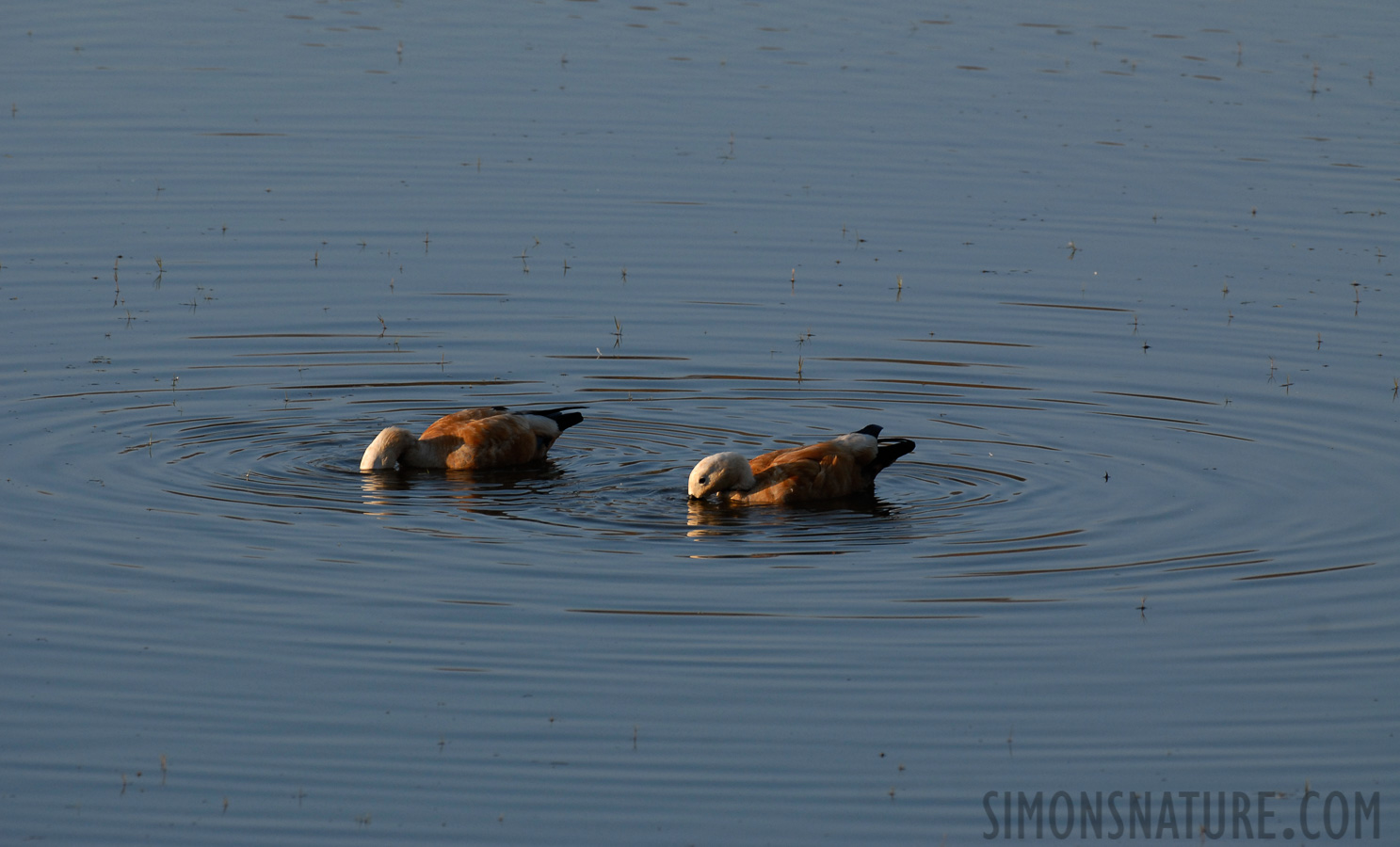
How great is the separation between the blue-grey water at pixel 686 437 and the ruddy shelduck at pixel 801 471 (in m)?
0.23

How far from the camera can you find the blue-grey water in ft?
30.8

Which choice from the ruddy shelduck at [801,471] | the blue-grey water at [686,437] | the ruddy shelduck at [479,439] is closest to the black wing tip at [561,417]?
the ruddy shelduck at [479,439]

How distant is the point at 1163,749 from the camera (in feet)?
31.7

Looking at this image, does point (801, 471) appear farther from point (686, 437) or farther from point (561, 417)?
point (561, 417)

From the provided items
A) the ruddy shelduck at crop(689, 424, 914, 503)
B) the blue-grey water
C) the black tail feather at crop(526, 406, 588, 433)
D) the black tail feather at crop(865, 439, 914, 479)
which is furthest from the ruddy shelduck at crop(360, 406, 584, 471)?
the black tail feather at crop(865, 439, 914, 479)

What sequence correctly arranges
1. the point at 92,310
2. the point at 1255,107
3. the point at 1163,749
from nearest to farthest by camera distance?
the point at 1163,749 → the point at 92,310 → the point at 1255,107

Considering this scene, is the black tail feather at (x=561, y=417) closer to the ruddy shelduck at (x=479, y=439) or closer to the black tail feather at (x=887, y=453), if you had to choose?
the ruddy shelduck at (x=479, y=439)

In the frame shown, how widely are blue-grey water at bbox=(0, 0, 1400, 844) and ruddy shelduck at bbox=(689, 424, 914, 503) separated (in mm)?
227

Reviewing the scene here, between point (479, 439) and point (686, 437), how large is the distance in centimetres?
187

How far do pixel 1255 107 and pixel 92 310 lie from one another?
18573mm

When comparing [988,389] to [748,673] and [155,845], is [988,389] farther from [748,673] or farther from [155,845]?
[155,845]

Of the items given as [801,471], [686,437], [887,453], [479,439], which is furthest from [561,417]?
[887,453]

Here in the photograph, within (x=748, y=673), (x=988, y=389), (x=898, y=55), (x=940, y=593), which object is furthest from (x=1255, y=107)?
(x=748, y=673)

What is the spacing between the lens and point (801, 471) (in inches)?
555
